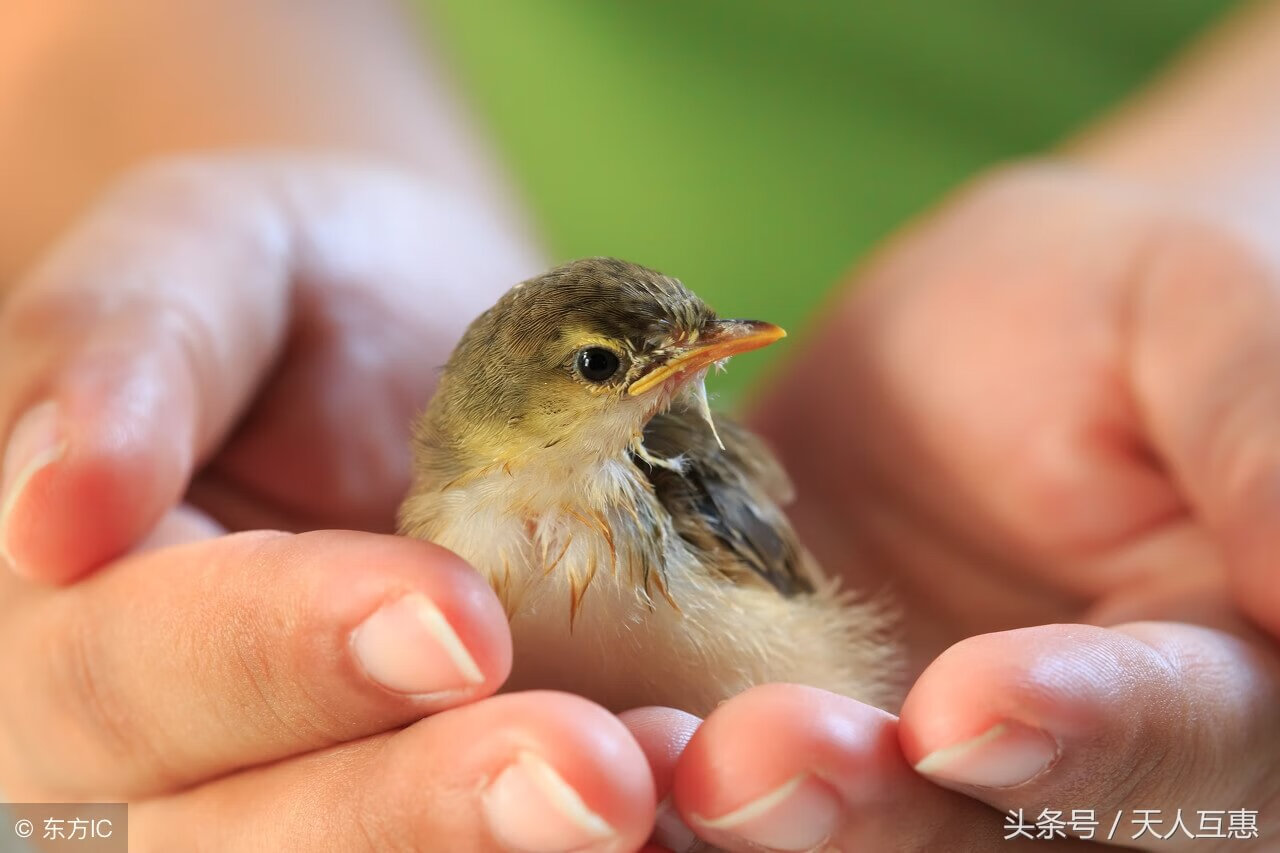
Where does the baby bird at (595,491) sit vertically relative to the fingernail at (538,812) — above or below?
above

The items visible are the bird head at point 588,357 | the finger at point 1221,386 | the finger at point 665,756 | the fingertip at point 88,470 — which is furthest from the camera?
the finger at point 1221,386

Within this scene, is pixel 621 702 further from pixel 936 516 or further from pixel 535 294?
pixel 936 516

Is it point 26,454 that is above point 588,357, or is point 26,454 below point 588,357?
below

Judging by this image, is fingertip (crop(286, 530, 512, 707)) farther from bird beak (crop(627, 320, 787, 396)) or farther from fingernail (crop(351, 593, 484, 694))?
bird beak (crop(627, 320, 787, 396))

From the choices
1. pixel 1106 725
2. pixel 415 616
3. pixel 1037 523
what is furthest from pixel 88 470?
pixel 1037 523

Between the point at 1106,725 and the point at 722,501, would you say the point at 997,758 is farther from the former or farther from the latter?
the point at 722,501

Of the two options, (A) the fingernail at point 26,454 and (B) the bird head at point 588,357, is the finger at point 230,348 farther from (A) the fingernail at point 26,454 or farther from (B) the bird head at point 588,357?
(B) the bird head at point 588,357

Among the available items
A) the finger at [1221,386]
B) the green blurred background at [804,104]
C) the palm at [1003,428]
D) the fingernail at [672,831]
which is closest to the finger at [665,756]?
the fingernail at [672,831]

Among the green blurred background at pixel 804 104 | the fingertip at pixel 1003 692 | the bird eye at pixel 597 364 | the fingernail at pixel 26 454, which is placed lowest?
the fingertip at pixel 1003 692
